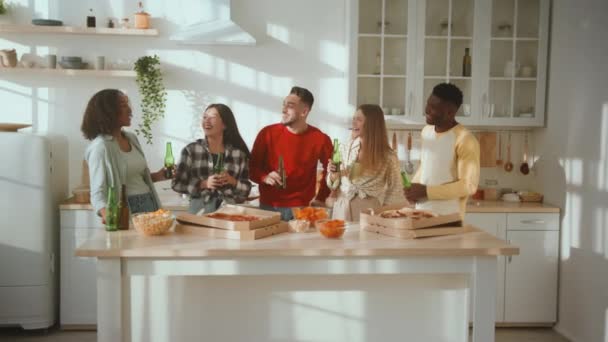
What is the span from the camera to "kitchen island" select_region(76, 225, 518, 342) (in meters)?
2.53

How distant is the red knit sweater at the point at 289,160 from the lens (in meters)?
3.61

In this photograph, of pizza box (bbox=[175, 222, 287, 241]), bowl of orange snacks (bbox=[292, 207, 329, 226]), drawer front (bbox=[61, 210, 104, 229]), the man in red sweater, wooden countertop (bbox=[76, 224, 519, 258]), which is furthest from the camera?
drawer front (bbox=[61, 210, 104, 229])

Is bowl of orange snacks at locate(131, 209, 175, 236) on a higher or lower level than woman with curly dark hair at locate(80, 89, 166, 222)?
lower

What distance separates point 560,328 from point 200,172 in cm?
268

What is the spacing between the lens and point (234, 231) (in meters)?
2.70

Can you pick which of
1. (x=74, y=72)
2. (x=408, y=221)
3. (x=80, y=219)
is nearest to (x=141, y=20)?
(x=74, y=72)

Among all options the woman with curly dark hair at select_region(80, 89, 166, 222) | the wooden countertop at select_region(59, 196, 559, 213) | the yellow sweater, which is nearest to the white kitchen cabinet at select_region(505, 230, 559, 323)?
the wooden countertop at select_region(59, 196, 559, 213)

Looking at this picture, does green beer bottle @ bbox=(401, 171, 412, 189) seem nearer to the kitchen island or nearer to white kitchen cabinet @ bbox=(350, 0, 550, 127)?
the kitchen island

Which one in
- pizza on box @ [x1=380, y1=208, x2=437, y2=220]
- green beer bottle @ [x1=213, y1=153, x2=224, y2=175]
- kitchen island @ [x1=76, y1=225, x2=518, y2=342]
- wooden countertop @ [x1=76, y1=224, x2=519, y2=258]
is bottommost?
kitchen island @ [x1=76, y1=225, x2=518, y2=342]

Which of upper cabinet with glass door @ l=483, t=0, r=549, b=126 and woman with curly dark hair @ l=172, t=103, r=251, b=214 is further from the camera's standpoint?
upper cabinet with glass door @ l=483, t=0, r=549, b=126

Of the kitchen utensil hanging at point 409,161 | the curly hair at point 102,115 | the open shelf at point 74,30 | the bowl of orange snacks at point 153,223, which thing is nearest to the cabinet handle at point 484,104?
the kitchen utensil hanging at point 409,161

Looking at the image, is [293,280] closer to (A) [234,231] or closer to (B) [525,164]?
(A) [234,231]

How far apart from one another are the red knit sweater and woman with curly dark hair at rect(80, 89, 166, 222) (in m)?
0.57

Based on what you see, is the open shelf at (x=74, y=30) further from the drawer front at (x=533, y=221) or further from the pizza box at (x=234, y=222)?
the drawer front at (x=533, y=221)
